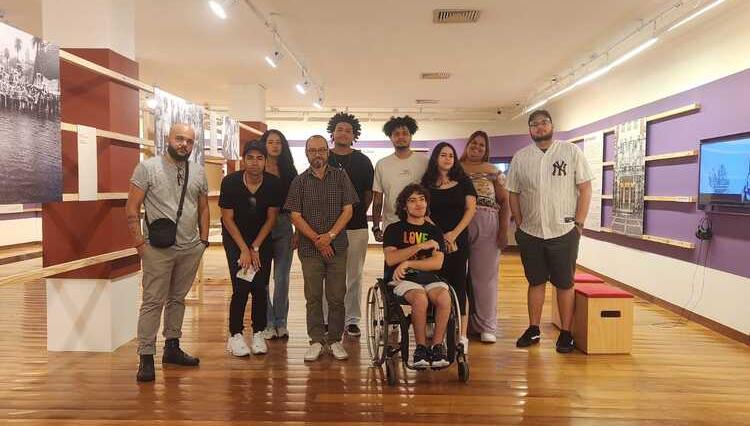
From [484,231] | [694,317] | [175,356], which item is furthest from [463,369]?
[694,317]

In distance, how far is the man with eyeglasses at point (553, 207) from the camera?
3.65 m

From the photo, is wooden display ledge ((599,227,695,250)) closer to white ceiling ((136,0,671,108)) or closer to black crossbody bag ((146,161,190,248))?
white ceiling ((136,0,671,108))

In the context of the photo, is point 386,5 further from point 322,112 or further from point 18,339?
point 322,112

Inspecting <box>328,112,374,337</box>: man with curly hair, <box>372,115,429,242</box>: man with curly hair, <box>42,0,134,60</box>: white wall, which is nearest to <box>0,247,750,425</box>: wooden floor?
<box>328,112,374,337</box>: man with curly hair

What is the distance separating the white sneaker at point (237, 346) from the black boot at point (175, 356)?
239 mm

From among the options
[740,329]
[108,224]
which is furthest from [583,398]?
[108,224]

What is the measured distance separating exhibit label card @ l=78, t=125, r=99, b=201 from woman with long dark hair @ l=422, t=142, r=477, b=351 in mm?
2247

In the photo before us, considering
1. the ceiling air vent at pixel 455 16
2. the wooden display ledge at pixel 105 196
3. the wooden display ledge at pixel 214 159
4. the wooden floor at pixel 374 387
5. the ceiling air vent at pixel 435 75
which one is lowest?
the wooden floor at pixel 374 387

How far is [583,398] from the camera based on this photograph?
2887 millimetres

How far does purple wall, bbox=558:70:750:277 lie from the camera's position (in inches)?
167

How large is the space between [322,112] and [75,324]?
800cm

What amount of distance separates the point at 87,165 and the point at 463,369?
2.71 m

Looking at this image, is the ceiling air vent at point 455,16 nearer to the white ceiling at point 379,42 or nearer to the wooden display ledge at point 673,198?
Answer: the white ceiling at point 379,42

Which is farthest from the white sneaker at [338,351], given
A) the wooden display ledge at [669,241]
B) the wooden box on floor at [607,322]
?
the wooden display ledge at [669,241]
